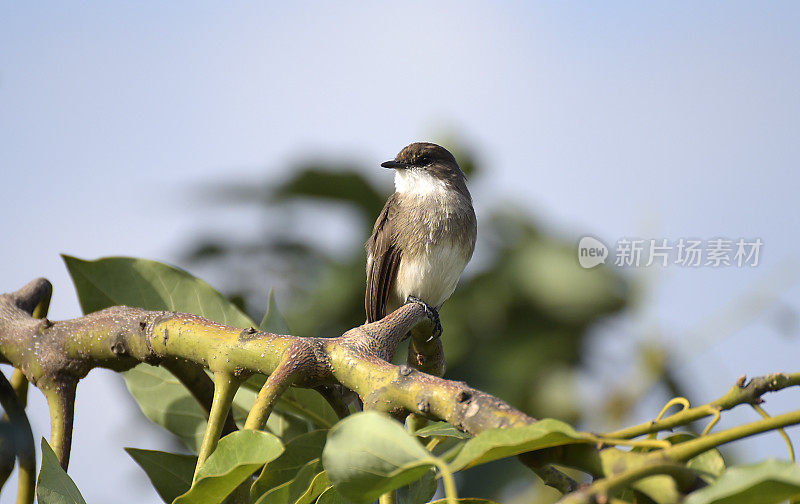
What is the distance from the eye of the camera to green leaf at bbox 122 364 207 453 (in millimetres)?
1803

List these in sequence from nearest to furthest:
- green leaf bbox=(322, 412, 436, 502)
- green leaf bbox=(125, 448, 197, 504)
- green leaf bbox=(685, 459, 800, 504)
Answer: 1. green leaf bbox=(685, 459, 800, 504)
2. green leaf bbox=(322, 412, 436, 502)
3. green leaf bbox=(125, 448, 197, 504)

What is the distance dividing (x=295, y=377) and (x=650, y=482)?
0.49m

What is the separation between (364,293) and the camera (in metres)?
3.90

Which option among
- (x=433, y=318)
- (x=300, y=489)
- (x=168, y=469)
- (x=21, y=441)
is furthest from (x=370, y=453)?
(x=433, y=318)

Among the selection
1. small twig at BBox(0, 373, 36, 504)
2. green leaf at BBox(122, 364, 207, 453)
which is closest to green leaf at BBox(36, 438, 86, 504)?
small twig at BBox(0, 373, 36, 504)

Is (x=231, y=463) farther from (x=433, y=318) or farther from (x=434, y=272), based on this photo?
(x=434, y=272)

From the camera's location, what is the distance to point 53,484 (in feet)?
3.45

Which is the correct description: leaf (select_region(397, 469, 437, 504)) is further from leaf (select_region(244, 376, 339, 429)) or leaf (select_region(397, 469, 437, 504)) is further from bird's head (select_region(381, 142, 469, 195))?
bird's head (select_region(381, 142, 469, 195))

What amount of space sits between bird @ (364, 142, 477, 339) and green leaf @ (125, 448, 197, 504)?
2164 mm

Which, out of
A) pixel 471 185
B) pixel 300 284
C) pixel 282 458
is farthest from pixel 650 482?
pixel 471 185

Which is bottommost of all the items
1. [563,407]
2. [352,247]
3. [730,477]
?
[563,407]

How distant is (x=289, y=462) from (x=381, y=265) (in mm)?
2459

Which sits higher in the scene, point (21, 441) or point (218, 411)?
point (218, 411)

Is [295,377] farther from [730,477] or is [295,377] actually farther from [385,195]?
[385,195]
